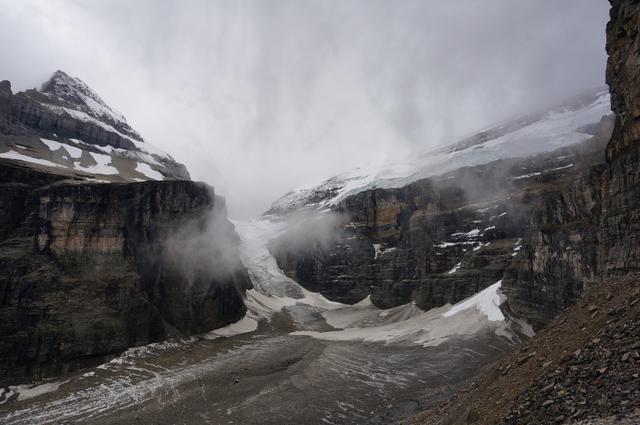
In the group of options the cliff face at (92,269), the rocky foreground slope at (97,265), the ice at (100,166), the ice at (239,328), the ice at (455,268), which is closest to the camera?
the cliff face at (92,269)

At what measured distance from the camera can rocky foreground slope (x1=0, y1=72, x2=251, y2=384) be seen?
36.8m

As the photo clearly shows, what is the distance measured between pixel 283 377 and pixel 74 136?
8440 centimetres

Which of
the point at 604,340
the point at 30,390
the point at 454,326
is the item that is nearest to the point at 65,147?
the point at 30,390

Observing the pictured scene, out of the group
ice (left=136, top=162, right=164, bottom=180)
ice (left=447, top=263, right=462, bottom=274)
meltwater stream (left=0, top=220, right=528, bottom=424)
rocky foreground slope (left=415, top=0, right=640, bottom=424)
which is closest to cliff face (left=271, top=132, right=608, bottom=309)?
ice (left=447, top=263, right=462, bottom=274)

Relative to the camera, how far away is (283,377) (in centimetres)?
3509

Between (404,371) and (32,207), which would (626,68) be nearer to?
(404,371)

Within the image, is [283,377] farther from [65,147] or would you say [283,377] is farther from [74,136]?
[74,136]

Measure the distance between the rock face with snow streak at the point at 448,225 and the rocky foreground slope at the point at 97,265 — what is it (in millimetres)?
44277

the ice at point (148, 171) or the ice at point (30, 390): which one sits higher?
the ice at point (148, 171)

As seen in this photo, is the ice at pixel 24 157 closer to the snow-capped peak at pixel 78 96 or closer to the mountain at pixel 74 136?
the mountain at pixel 74 136

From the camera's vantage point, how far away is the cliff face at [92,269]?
36.6m

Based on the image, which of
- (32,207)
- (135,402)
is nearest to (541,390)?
(135,402)

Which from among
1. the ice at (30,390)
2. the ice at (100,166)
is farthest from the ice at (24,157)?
the ice at (30,390)

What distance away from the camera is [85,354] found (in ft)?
126
